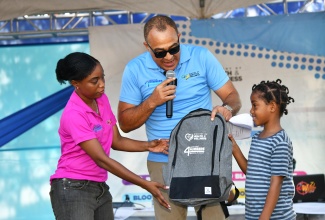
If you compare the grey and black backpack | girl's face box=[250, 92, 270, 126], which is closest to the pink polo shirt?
the grey and black backpack

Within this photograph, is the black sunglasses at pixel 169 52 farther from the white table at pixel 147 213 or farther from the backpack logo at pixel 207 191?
the white table at pixel 147 213

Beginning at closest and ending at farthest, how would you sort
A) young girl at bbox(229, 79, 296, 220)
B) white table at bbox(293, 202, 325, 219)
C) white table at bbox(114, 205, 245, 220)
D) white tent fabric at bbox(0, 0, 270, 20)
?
1. young girl at bbox(229, 79, 296, 220)
2. white table at bbox(293, 202, 325, 219)
3. white table at bbox(114, 205, 245, 220)
4. white tent fabric at bbox(0, 0, 270, 20)

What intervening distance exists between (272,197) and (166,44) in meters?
0.95

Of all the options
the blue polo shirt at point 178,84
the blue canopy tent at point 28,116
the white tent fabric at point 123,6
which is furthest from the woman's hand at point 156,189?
the blue canopy tent at point 28,116

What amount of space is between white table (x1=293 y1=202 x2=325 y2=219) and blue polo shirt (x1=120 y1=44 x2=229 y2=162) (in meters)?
2.62

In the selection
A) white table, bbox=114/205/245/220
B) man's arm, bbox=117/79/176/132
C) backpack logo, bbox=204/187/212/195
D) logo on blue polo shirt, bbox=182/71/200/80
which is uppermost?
logo on blue polo shirt, bbox=182/71/200/80

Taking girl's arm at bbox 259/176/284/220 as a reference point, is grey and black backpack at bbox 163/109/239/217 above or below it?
above

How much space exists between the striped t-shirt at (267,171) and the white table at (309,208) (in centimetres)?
228

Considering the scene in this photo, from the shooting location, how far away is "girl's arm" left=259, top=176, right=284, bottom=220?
351cm

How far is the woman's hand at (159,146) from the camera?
346 cm

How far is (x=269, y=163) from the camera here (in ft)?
11.9

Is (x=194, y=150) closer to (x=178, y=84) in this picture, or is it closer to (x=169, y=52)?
(x=178, y=84)

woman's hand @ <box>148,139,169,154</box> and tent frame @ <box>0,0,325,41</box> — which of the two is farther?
tent frame @ <box>0,0,325,41</box>

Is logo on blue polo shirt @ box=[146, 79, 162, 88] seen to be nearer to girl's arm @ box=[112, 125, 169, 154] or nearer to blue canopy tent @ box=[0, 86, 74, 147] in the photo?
girl's arm @ box=[112, 125, 169, 154]
